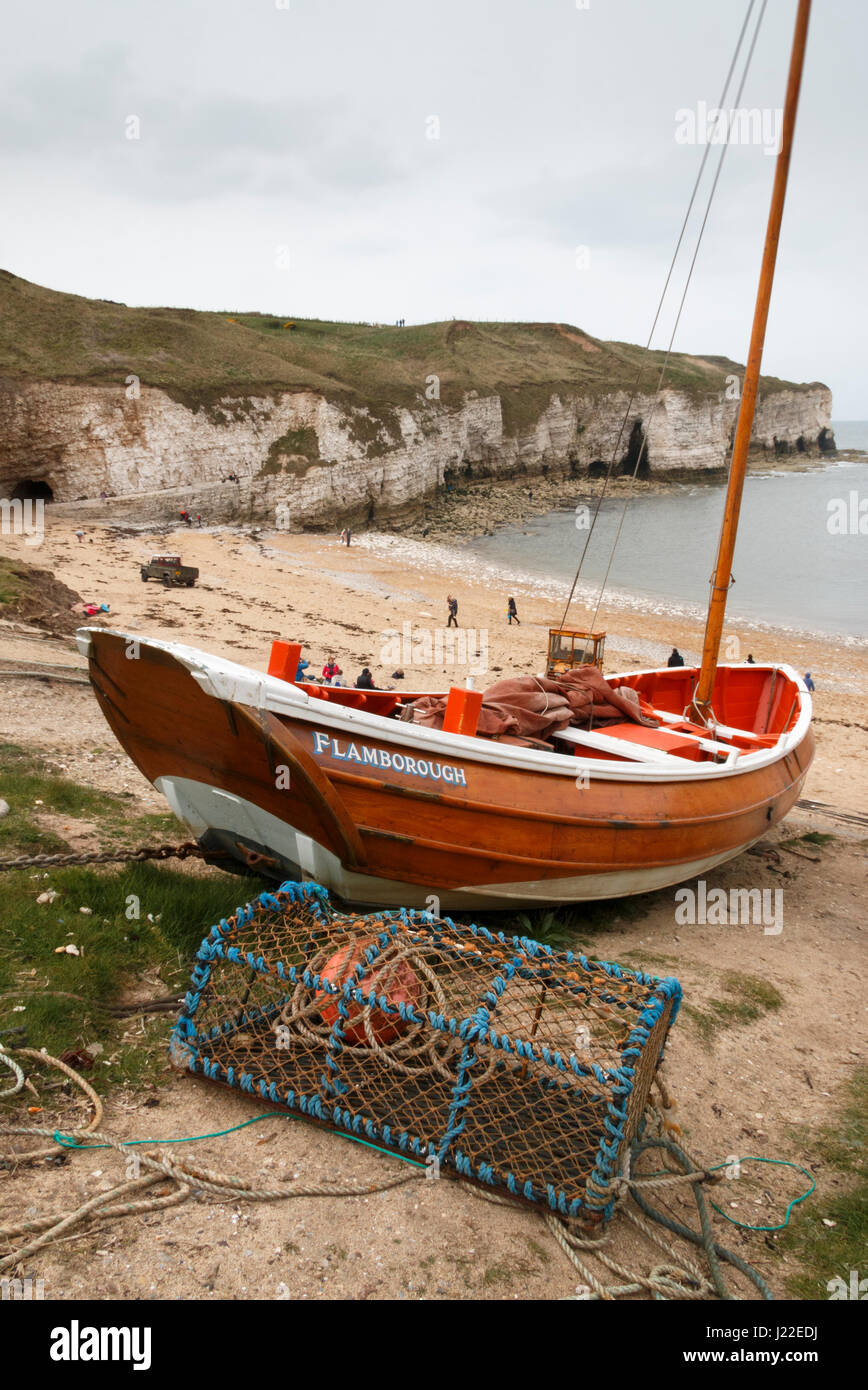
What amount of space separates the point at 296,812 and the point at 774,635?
30100mm

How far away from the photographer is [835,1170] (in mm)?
5758

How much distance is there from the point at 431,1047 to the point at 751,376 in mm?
10724

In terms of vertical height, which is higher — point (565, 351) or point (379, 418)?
point (565, 351)

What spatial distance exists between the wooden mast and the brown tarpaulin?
1.74 m

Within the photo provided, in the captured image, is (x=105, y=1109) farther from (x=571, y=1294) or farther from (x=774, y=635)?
(x=774, y=635)

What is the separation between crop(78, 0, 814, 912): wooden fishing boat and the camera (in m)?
7.23

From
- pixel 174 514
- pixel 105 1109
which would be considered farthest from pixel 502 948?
pixel 174 514

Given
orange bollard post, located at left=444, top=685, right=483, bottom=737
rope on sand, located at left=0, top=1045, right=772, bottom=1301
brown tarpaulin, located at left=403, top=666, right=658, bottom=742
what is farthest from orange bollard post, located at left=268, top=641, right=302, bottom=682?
rope on sand, located at left=0, top=1045, right=772, bottom=1301

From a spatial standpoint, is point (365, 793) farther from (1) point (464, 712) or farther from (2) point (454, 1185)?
(2) point (454, 1185)

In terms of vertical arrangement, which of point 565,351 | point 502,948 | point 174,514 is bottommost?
point 502,948

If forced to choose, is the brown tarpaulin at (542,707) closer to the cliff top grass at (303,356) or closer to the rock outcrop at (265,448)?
the rock outcrop at (265,448)

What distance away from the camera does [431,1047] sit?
524 cm

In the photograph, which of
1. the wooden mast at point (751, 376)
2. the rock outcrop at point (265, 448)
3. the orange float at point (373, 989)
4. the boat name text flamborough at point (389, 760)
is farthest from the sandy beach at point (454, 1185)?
the rock outcrop at point (265, 448)
